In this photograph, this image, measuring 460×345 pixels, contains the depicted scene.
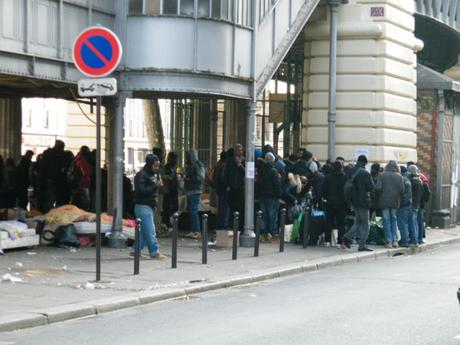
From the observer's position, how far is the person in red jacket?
2462cm

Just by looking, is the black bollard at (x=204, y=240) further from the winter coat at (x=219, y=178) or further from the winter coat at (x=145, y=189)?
the winter coat at (x=219, y=178)

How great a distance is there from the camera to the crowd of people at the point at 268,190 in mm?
23859

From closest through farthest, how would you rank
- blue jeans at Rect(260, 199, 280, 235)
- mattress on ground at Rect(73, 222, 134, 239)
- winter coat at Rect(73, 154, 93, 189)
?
mattress on ground at Rect(73, 222, 134, 239) < blue jeans at Rect(260, 199, 280, 235) < winter coat at Rect(73, 154, 93, 189)

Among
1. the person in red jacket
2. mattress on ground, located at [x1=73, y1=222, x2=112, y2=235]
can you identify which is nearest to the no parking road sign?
mattress on ground, located at [x1=73, y1=222, x2=112, y2=235]

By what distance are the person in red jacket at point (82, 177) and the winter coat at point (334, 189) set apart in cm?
505

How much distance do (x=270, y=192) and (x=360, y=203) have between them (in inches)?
73.0

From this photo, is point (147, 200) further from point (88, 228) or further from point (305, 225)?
point (305, 225)

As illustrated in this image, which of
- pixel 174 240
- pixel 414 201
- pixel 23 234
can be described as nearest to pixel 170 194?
pixel 414 201

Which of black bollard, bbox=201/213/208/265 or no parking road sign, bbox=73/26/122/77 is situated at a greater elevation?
no parking road sign, bbox=73/26/122/77

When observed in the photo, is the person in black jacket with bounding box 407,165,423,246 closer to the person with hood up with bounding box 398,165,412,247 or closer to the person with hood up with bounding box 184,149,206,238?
the person with hood up with bounding box 398,165,412,247

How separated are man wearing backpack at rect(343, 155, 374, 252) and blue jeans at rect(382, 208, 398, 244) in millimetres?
1050

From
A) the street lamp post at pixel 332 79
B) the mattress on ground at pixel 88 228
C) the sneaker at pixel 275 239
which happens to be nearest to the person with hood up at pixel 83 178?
the mattress on ground at pixel 88 228

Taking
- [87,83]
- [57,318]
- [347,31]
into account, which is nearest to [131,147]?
[347,31]

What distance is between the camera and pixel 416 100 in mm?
33938
